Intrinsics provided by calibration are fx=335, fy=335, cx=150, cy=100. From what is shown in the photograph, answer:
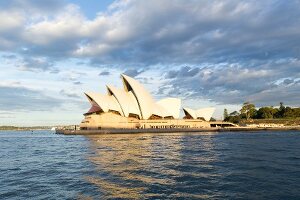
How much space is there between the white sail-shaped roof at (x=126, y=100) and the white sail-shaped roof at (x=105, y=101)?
180 cm

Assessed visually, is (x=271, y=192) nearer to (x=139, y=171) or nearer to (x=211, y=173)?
(x=211, y=173)

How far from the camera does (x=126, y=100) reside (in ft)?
335

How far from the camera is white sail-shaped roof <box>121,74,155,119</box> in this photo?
329 ft

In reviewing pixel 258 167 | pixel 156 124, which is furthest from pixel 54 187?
pixel 156 124

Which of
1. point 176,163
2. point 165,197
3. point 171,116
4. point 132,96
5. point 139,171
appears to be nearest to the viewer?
point 165,197

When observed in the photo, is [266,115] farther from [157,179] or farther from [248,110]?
[157,179]

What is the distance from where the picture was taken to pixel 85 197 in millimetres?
15453

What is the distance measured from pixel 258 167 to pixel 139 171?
8400 mm

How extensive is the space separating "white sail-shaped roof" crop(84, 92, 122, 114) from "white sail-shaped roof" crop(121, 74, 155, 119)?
18.6ft

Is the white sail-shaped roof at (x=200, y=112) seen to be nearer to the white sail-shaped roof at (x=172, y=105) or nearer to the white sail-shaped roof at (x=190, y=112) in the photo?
the white sail-shaped roof at (x=190, y=112)

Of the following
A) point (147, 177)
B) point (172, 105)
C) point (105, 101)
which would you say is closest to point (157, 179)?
point (147, 177)

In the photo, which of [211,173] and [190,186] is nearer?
[190,186]

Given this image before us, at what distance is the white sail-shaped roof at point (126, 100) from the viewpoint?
328ft

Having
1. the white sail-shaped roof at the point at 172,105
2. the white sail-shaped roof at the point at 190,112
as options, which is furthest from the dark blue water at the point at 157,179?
the white sail-shaped roof at the point at 190,112
